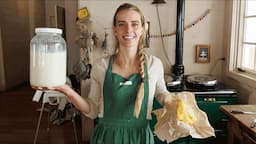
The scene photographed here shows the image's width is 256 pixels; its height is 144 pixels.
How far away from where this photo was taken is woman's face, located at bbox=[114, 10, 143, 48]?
1158mm

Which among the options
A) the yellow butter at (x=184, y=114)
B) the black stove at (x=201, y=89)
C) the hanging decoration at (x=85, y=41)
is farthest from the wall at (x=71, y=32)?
the yellow butter at (x=184, y=114)

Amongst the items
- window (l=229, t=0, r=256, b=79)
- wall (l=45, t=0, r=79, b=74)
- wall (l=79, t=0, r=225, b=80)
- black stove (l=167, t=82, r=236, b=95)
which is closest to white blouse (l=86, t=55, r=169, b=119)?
black stove (l=167, t=82, r=236, b=95)

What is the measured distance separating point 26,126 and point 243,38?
2.99 m

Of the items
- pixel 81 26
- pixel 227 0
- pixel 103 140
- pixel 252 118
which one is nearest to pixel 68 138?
pixel 81 26

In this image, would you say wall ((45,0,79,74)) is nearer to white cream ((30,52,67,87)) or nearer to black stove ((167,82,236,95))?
black stove ((167,82,236,95))

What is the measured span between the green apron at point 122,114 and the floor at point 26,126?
6.31 ft

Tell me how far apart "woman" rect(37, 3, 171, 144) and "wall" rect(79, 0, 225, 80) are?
1.61 metres

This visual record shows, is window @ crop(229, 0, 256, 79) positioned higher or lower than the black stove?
higher

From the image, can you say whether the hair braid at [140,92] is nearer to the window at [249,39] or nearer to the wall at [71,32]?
the window at [249,39]

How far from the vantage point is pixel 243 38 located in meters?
2.55

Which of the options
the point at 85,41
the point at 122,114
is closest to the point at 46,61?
the point at 122,114

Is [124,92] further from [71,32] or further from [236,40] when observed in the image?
[71,32]

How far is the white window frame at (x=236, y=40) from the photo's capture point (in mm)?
2518

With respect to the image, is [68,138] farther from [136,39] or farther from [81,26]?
[136,39]
